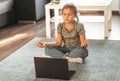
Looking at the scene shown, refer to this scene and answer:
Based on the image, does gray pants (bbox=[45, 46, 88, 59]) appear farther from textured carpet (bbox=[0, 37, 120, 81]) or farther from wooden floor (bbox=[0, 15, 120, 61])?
wooden floor (bbox=[0, 15, 120, 61])

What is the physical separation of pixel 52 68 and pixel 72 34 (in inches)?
18.9

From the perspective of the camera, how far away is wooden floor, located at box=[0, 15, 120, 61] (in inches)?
133

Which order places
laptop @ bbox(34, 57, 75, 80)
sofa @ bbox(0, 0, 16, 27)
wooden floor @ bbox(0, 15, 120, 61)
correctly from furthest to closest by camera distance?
sofa @ bbox(0, 0, 16, 27)
wooden floor @ bbox(0, 15, 120, 61)
laptop @ bbox(34, 57, 75, 80)

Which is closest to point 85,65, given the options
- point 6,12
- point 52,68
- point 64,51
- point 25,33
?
point 64,51

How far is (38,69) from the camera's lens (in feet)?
7.59

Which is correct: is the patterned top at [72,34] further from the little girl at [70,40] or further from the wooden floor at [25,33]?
the wooden floor at [25,33]

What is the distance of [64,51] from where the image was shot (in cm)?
269

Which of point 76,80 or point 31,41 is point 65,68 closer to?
point 76,80

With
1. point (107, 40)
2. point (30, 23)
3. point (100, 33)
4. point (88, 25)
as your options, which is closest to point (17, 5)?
point (30, 23)

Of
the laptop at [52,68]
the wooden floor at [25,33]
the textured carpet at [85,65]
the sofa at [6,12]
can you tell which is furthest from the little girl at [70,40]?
the sofa at [6,12]

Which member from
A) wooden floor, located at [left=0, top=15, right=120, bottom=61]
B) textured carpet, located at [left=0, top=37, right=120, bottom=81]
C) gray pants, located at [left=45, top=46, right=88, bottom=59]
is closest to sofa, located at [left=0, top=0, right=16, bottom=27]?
wooden floor, located at [left=0, top=15, right=120, bottom=61]

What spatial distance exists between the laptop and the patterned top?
44cm

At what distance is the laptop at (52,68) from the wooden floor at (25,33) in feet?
2.36

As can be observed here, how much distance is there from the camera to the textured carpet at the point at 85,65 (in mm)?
2314
